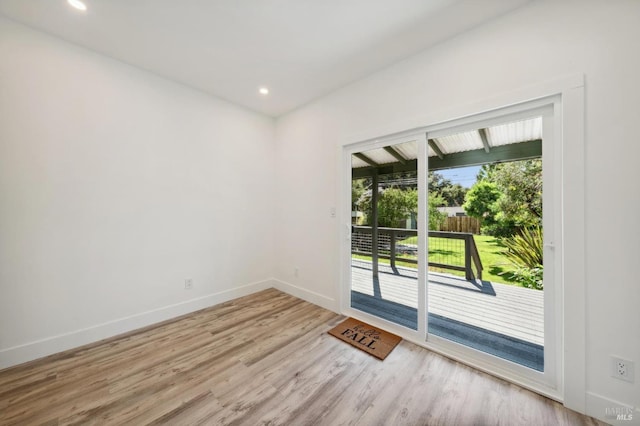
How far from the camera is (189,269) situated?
3.00 metres

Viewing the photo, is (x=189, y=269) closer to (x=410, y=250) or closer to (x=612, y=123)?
(x=410, y=250)

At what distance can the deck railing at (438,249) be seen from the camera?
2.14m

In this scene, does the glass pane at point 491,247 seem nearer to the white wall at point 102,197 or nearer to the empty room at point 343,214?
the empty room at point 343,214

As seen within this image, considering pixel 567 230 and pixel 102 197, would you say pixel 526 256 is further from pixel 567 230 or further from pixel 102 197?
pixel 102 197

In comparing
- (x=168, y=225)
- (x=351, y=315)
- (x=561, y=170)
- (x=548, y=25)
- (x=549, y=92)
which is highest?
(x=548, y=25)

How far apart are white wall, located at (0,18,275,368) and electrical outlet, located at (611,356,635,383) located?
12.0ft

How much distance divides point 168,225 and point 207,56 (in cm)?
195

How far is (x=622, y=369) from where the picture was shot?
1.45 metres

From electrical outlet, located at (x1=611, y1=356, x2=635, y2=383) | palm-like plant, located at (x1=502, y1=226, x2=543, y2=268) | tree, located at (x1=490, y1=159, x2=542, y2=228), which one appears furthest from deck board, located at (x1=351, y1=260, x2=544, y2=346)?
tree, located at (x1=490, y1=159, x2=542, y2=228)

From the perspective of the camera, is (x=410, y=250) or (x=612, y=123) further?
(x=410, y=250)

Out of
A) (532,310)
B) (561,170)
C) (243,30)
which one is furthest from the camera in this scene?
(243,30)

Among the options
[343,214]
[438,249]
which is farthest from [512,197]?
[343,214]

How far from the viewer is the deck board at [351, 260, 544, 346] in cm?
187

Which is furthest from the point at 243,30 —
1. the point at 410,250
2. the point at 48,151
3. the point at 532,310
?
the point at 532,310
